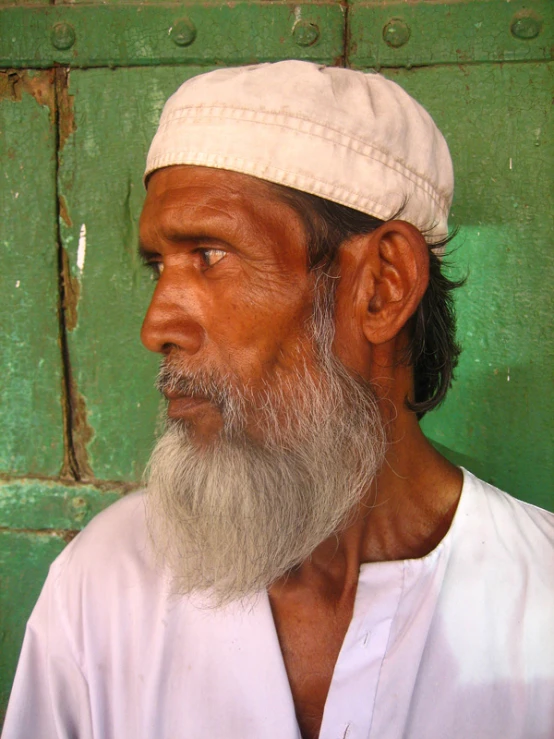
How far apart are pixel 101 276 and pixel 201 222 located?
749mm

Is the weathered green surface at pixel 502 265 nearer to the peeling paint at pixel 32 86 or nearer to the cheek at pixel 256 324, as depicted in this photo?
the cheek at pixel 256 324

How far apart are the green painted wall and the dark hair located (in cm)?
24

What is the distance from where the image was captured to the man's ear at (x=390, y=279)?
1.37 metres

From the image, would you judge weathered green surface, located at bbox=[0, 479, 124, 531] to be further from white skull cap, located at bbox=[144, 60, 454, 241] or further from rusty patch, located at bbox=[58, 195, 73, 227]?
white skull cap, located at bbox=[144, 60, 454, 241]

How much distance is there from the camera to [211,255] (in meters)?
1.37

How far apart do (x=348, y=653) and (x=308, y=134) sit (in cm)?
106

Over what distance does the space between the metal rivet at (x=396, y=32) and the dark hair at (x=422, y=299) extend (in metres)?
0.61

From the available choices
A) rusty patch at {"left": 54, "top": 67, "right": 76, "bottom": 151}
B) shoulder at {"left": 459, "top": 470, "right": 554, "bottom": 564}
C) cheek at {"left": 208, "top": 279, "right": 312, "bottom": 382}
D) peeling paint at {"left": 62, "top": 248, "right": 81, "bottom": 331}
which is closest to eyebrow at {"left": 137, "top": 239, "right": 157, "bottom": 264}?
cheek at {"left": 208, "top": 279, "right": 312, "bottom": 382}

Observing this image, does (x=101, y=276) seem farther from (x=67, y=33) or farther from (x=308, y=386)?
(x=308, y=386)

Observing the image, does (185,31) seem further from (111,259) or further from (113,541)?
(113,541)

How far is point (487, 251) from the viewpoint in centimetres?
183

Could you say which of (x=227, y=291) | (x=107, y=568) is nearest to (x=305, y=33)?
(x=227, y=291)

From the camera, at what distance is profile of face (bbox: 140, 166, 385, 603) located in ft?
4.33

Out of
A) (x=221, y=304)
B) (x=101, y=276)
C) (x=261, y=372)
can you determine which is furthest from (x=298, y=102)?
(x=101, y=276)
